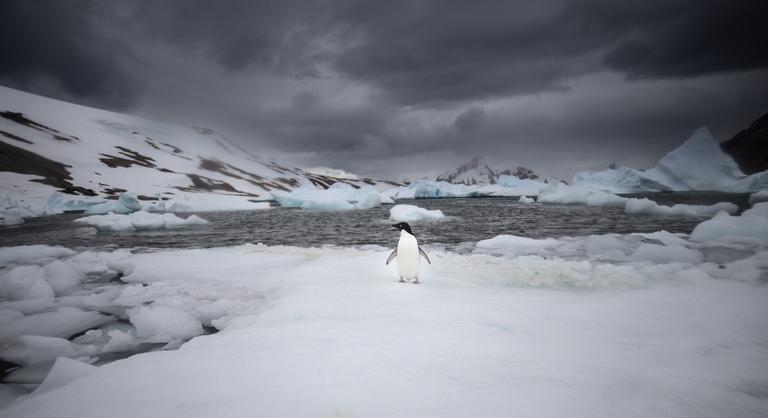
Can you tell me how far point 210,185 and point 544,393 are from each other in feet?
347

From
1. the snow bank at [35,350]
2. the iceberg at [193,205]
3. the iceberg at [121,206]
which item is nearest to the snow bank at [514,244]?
the snow bank at [35,350]

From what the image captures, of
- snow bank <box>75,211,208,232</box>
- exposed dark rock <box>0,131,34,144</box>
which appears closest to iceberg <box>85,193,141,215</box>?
snow bank <box>75,211,208,232</box>

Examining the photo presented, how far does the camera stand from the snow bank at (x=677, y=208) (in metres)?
19.6

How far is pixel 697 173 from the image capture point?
48.1m

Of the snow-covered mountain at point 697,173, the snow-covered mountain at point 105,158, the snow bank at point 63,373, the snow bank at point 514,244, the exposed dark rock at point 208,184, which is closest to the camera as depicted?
the snow bank at point 63,373

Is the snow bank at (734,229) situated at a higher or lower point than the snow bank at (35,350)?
higher

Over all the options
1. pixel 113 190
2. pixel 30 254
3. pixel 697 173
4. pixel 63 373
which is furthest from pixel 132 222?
pixel 697 173

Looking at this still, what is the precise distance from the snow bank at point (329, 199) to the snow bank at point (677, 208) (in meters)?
A: 27.4

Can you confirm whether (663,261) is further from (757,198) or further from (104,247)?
(757,198)

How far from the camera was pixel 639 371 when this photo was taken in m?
2.52

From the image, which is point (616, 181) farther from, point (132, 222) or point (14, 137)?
point (14, 137)

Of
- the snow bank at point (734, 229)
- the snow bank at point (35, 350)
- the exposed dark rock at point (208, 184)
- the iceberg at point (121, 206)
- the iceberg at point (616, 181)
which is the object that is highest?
the exposed dark rock at point (208, 184)

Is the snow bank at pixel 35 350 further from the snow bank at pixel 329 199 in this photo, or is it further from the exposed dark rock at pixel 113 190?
the exposed dark rock at pixel 113 190

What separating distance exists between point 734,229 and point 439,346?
37.1ft
